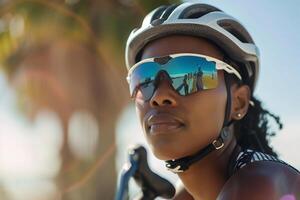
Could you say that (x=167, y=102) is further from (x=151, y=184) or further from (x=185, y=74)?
(x=151, y=184)

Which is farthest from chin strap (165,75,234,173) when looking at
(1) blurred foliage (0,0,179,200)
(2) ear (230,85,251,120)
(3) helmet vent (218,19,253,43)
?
(1) blurred foliage (0,0,179,200)

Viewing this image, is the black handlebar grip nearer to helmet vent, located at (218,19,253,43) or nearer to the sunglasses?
the sunglasses

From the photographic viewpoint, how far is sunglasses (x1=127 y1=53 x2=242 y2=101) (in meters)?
3.02

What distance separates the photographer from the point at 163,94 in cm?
300

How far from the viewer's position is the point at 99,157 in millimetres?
13820

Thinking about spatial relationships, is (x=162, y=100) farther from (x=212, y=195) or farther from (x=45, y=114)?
(x=45, y=114)

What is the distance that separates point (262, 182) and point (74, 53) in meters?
12.9

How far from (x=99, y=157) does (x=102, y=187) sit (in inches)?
34.4

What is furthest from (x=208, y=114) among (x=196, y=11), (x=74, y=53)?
(x=74, y=53)

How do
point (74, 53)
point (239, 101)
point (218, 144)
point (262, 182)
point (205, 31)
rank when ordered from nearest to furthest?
point (262, 182) < point (218, 144) < point (205, 31) < point (239, 101) < point (74, 53)

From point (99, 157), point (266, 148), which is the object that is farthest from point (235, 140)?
point (99, 157)

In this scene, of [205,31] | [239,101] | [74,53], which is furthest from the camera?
[74,53]

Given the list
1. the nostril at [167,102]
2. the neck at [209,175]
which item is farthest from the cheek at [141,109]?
the neck at [209,175]

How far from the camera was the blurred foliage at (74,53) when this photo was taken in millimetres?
14422
